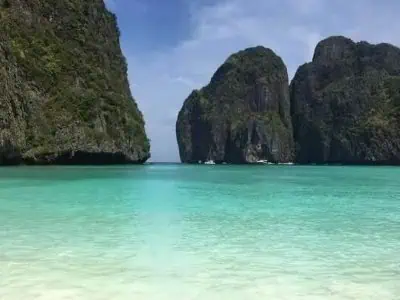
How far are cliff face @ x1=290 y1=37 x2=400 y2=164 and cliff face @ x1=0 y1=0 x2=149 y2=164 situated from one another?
62715 mm

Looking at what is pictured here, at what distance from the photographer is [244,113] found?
427 ft

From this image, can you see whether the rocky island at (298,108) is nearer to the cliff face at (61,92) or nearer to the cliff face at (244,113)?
the cliff face at (244,113)

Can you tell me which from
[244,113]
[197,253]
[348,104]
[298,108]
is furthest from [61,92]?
[298,108]

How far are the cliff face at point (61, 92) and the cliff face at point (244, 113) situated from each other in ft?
199

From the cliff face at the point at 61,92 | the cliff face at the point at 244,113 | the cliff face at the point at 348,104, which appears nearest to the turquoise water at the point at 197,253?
the cliff face at the point at 61,92

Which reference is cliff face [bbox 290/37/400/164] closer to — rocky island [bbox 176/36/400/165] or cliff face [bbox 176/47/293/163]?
rocky island [bbox 176/36/400/165]

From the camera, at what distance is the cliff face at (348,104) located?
4190 inches

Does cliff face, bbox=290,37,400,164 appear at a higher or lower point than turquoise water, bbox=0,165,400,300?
higher

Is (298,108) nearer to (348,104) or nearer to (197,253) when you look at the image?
(348,104)

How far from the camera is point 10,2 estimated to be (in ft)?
162

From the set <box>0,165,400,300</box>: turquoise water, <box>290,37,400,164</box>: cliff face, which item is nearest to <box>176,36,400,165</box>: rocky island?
<box>290,37,400,164</box>: cliff face

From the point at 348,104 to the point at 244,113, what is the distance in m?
28.9

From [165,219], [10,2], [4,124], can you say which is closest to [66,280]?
[165,219]

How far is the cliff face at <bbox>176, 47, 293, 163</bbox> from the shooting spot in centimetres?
12138
